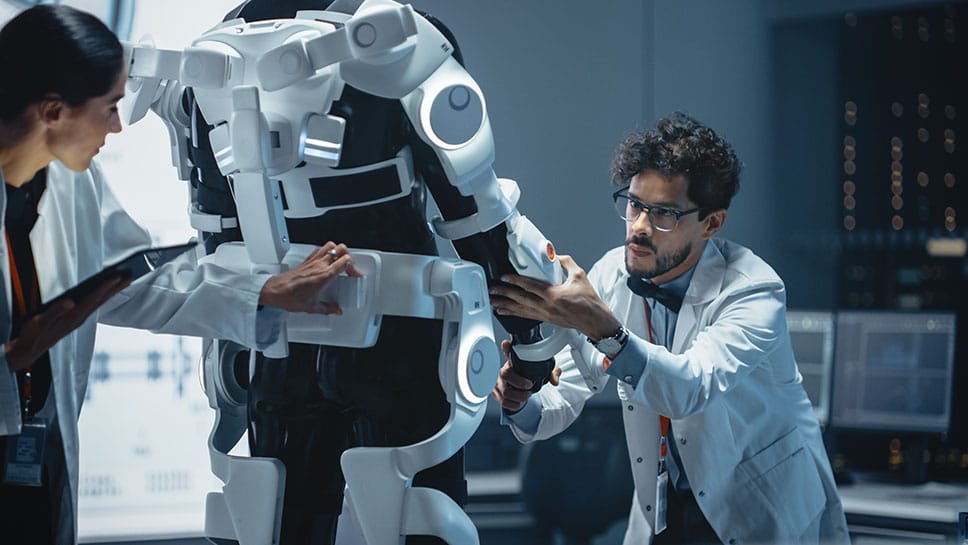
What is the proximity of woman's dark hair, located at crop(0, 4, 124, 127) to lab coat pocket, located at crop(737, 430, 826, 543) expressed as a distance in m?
1.55

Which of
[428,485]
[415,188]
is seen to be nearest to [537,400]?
[428,485]

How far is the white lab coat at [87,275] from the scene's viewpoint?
175 cm

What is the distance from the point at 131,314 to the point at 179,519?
1595mm

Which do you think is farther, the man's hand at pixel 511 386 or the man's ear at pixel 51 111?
the man's hand at pixel 511 386

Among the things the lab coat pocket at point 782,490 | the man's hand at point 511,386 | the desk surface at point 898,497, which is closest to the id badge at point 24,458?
the man's hand at point 511,386

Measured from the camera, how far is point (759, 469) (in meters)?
2.37

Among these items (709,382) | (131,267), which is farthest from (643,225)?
(131,267)

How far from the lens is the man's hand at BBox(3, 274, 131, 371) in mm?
1651

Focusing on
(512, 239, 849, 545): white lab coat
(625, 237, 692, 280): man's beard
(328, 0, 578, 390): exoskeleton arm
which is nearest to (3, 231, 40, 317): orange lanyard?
(328, 0, 578, 390): exoskeleton arm

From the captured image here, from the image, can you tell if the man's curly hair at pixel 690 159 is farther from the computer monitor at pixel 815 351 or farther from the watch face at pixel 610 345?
the computer monitor at pixel 815 351

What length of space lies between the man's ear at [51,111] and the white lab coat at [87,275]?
0.09 m

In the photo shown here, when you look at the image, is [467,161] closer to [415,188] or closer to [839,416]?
[415,188]

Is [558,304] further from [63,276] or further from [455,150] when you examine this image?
[63,276]

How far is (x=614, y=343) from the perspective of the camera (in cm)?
205
